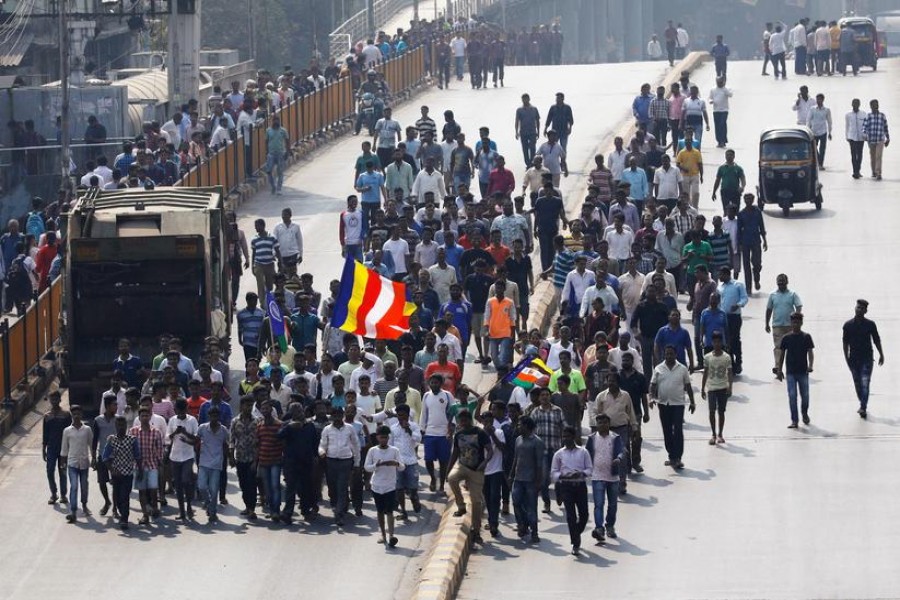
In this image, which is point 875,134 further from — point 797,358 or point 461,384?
point 461,384

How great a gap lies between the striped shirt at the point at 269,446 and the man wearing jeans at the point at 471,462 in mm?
1946

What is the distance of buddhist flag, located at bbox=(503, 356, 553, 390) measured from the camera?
20781 millimetres

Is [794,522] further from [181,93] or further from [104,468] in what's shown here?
[181,93]

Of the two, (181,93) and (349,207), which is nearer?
(349,207)

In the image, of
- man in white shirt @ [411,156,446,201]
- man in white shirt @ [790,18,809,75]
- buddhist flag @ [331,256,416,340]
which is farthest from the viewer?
man in white shirt @ [790,18,809,75]

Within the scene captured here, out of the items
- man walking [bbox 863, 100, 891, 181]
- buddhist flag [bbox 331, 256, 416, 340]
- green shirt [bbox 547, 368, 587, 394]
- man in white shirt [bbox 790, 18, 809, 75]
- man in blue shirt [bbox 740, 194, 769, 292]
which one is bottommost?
green shirt [bbox 547, 368, 587, 394]

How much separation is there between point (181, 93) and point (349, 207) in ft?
59.9

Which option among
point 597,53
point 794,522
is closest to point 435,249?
point 794,522

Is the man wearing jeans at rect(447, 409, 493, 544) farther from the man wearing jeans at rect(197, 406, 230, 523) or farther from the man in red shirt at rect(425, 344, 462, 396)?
the man wearing jeans at rect(197, 406, 230, 523)

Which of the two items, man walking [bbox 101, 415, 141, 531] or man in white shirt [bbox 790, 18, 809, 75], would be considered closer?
man walking [bbox 101, 415, 141, 531]

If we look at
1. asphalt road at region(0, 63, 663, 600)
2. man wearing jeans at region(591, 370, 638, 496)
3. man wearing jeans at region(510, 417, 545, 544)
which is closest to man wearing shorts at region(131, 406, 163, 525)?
asphalt road at region(0, 63, 663, 600)

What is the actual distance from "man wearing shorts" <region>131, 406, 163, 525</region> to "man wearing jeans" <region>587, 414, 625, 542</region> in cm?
428

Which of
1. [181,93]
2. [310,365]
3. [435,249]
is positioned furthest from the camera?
[181,93]

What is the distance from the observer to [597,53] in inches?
5704
